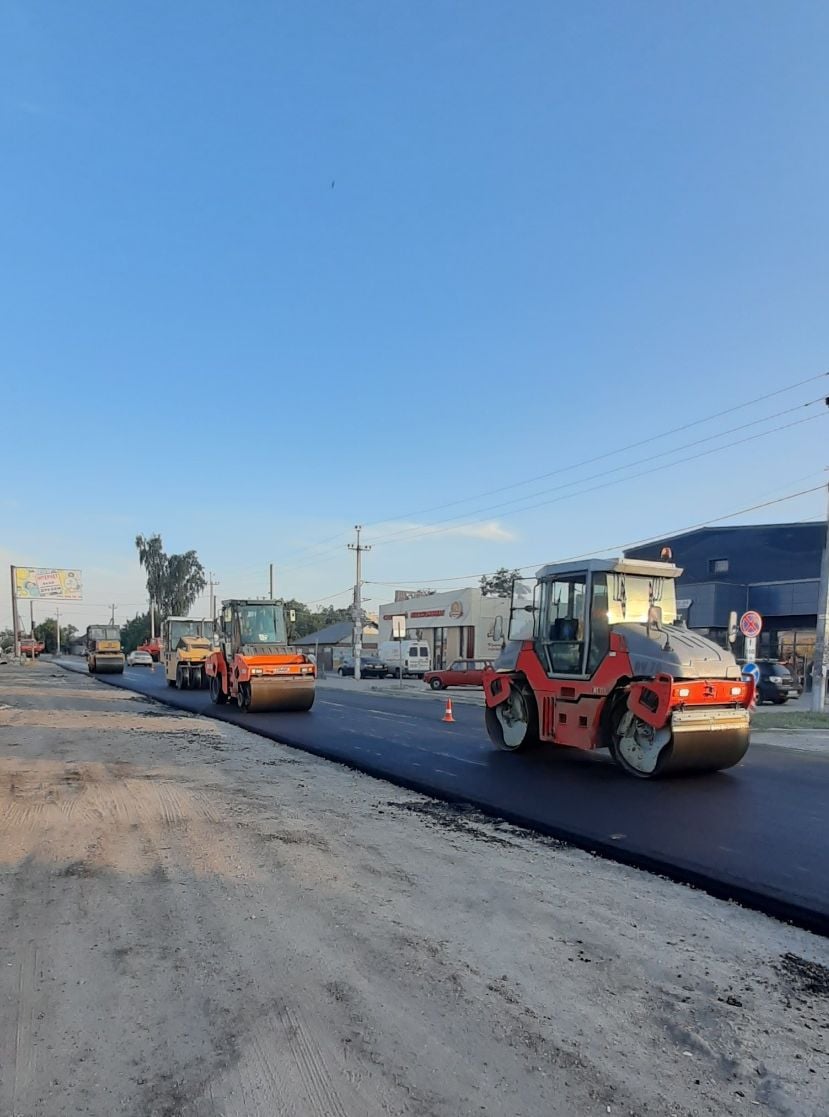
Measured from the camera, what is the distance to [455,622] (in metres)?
44.1

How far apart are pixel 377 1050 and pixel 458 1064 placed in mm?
331

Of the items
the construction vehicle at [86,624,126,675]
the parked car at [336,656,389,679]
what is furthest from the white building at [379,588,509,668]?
the construction vehicle at [86,624,126,675]

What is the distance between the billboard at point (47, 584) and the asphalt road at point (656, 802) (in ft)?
183

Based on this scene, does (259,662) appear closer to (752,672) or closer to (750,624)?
(752,672)

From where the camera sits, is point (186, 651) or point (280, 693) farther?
point (186, 651)

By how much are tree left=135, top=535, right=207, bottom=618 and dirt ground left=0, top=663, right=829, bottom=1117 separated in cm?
7969

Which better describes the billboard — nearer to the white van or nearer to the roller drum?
the white van

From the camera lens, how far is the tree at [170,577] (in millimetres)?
83250

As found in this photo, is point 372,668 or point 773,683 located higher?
point 773,683

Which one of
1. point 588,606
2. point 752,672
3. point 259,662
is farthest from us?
point 259,662

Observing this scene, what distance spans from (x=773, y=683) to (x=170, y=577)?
7109 cm

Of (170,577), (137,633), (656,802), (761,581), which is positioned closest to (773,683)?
(761,581)

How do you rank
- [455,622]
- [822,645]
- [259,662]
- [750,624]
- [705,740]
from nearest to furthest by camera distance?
1. [705,740]
2. [750,624]
3. [259,662]
4. [822,645]
5. [455,622]

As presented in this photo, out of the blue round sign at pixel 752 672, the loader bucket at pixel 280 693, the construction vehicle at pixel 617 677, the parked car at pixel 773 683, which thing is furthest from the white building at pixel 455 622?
the construction vehicle at pixel 617 677
